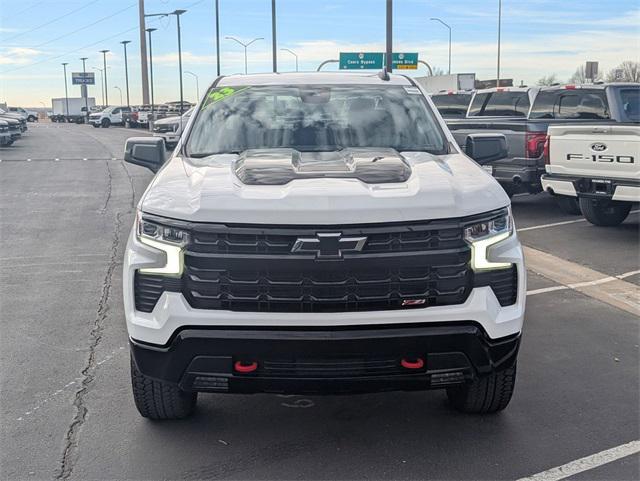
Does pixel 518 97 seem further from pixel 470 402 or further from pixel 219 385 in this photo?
pixel 219 385

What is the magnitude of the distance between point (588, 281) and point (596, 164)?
86.5 inches

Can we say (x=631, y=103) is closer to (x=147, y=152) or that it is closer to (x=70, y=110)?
(x=147, y=152)

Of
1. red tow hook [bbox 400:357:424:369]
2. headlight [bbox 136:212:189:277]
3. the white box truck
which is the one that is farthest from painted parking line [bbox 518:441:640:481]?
the white box truck

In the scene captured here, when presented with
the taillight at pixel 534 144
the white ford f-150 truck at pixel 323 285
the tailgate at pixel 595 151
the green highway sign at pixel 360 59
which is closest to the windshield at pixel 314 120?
the white ford f-150 truck at pixel 323 285

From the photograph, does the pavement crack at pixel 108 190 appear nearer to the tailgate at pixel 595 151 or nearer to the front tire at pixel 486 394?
the tailgate at pixel 595 151

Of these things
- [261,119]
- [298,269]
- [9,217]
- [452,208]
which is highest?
[261,119]

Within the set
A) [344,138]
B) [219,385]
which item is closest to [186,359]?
[219,385]

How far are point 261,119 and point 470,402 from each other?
7.44 feet

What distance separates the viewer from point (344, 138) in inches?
197

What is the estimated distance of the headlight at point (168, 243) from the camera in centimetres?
354

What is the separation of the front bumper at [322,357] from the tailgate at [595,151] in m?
6.20

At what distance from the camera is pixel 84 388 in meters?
4.88

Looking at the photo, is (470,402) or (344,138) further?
(344,138)

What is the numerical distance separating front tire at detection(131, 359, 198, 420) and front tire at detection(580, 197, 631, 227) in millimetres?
7861
